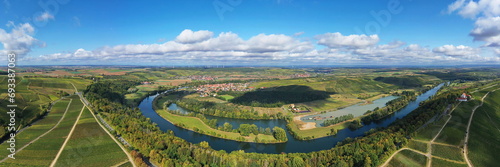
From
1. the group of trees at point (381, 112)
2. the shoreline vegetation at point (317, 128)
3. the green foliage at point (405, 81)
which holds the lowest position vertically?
the shoreline vegetation at point (317, 128)

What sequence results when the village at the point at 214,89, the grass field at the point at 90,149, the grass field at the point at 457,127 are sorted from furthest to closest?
the village at the point at 214,89
the grass field at the point at 457,127
the grass field at the point at 90,149

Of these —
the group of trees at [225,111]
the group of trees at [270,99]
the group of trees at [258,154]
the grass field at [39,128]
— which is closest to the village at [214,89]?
the group of trees at [270,99]

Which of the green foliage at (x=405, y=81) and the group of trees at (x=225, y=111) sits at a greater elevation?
the green foliage at (x=405, y=81)

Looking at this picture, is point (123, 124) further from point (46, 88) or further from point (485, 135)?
point (485, 135)

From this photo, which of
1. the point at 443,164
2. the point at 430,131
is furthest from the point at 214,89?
the point at 443,164

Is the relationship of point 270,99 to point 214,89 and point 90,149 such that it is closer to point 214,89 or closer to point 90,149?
point 214,89

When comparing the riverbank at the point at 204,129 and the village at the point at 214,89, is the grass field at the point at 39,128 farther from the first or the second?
the village at the point at 214,89

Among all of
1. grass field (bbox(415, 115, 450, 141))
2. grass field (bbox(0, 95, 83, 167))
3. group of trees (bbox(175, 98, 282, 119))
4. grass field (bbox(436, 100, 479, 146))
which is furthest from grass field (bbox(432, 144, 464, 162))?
grass field (bbox(0, 95, 83, 167))

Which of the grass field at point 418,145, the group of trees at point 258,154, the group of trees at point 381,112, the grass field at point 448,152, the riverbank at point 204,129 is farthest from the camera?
the group of trees at point 381,112
